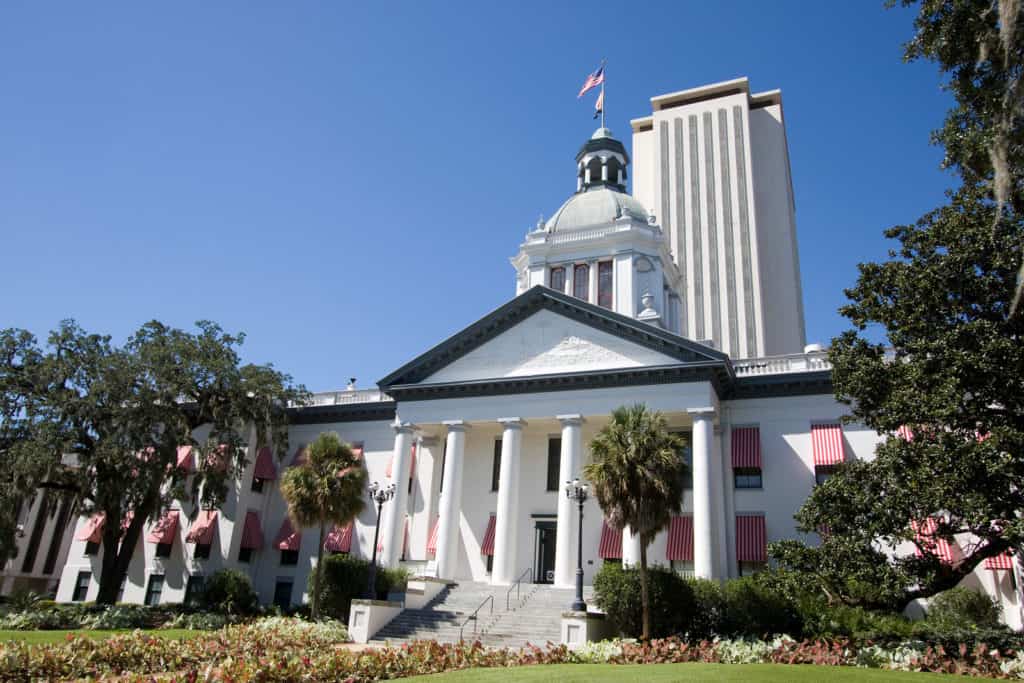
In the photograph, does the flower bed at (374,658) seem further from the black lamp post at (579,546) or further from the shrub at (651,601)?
the shrub at (651,601)

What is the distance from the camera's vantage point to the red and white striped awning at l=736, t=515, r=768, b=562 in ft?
91.7

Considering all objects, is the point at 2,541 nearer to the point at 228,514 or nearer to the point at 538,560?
the point at 228,514

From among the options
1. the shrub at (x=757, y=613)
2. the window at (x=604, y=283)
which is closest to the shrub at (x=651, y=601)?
the shrub at (x=757, y=613)

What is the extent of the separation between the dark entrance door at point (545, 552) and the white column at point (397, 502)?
611 centimetres

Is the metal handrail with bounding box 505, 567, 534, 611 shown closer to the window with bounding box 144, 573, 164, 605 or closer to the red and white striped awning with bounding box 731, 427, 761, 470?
the red and white striped awning with bounding box 731, 427, 761, 470

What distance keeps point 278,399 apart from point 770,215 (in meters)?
56.0

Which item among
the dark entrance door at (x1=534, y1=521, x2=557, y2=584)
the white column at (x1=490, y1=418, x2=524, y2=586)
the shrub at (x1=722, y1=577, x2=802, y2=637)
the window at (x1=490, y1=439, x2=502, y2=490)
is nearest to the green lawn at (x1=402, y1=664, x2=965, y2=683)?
the shrub at (x1=722, y1=577, x2=802, y2=637)

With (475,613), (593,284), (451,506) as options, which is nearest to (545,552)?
(451,506)

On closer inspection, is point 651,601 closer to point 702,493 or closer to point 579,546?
point 579,546

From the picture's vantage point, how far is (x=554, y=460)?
3353 cm

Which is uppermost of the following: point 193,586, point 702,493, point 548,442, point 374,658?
point 548,442

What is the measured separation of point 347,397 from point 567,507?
15.5 m

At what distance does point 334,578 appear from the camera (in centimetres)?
2873

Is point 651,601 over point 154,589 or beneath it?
over
